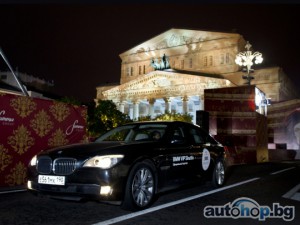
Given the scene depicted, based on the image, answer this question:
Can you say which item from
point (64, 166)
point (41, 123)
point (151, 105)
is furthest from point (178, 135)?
point (151, 105)

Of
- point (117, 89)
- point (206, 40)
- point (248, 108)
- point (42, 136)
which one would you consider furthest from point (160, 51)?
point (42, 136)

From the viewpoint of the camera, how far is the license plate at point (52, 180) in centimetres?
468

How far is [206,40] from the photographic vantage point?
208ft

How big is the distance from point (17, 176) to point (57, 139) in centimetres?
137

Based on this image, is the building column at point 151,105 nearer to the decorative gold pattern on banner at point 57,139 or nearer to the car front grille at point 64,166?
the decorative gold pattern on banner at point 57,139

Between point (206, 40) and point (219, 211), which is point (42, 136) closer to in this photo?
point (219, 211)

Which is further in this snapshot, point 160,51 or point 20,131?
point 160,51

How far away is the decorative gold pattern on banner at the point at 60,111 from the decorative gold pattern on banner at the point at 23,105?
0.57m

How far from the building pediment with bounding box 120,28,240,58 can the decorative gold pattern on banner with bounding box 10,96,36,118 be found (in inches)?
2213

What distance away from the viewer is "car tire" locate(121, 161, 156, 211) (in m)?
4.74

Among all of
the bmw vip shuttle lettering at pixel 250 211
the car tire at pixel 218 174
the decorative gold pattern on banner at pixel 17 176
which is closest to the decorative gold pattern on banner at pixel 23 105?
the decorative gold pattern on banner at pixel 17 176

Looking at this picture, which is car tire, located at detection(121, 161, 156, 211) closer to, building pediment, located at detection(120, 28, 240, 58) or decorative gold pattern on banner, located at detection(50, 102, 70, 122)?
decorative gold pattern on banner, located at detection(50, 102, 70, 122)

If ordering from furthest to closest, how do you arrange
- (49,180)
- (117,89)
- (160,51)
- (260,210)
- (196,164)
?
(160,51)
(117,89)
(196,164)
(260,210)
(49,180)

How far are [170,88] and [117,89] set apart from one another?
9.73m
